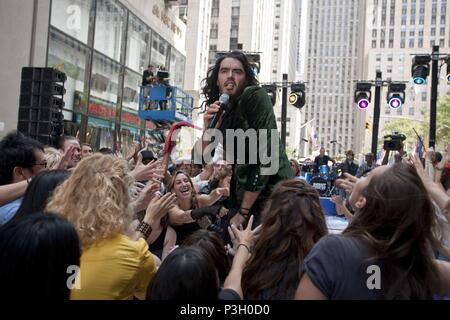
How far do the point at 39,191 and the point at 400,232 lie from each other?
2.07 metres

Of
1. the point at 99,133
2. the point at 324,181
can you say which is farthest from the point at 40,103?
the point at 99,133

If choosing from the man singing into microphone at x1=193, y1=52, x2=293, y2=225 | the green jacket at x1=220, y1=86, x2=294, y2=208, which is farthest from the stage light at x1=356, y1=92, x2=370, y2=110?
the green jacket at x1=220, y1=86, x2=294, y2=208

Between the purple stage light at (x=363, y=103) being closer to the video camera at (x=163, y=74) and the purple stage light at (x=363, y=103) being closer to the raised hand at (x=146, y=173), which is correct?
the video camera at (x=163, y=74)

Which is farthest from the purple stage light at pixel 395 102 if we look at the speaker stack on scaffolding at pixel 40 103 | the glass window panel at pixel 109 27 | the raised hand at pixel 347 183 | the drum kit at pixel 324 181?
the raised hand at pixel 347 183

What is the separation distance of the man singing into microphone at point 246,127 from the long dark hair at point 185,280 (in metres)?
0.97

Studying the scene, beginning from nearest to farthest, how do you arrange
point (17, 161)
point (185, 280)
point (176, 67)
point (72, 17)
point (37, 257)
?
1. point (37, 257)
2. point (185, 280)
3. point (17, 161)
4. point (72, 17)
5. point (176, 67)

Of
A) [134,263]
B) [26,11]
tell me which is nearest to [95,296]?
[134,263]

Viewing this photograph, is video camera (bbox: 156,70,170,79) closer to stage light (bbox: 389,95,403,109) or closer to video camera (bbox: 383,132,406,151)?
stage light (bbox: 389,95,403,109)

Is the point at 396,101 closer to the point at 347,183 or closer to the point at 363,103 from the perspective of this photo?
the point at 363,103

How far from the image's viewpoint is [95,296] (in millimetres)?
2281

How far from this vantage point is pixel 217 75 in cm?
346

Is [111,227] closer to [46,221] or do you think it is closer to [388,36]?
[46,221]

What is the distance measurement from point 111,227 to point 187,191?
7.04 ft

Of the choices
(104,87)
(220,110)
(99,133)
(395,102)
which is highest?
(104,87)
